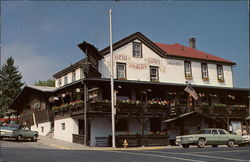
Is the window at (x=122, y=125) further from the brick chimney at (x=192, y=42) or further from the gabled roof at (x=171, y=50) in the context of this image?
the brick chimney at (x=192, y=42)

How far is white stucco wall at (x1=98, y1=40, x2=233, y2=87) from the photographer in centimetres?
3331

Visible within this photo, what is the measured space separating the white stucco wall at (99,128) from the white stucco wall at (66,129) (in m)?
2.19

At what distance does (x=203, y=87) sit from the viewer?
3481cm

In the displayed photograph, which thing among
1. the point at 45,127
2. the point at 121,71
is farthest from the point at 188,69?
the point at 45,127

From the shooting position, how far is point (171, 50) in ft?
128

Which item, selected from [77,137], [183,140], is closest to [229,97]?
[183,140]

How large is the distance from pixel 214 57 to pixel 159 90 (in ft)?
37.4

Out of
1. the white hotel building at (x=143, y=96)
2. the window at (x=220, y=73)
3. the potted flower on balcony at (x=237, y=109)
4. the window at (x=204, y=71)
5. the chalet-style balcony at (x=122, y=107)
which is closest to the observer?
the chalet-style balcony at (x=122, y=107)

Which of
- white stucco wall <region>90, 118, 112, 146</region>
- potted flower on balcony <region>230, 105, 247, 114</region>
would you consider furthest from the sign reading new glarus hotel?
potted flower on balcony <region>230, 105, 247, 114</region>

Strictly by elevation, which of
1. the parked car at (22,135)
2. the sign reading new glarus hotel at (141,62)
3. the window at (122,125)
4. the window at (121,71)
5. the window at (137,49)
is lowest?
the parked car at (22,135)

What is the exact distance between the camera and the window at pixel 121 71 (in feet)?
108

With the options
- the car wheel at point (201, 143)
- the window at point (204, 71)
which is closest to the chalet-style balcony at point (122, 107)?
the car wheel at point (201, 143)

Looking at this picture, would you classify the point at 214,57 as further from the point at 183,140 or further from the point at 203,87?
the point at 183,140

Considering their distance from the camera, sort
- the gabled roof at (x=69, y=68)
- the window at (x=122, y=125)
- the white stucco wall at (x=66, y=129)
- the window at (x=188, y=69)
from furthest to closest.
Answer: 1. the window at (x=188, y=69)
2. the gabled roof at (x=69, y=68)
3. the window at (x=122, y=125)
4. the white stucco wall at (x=66, y=129)
